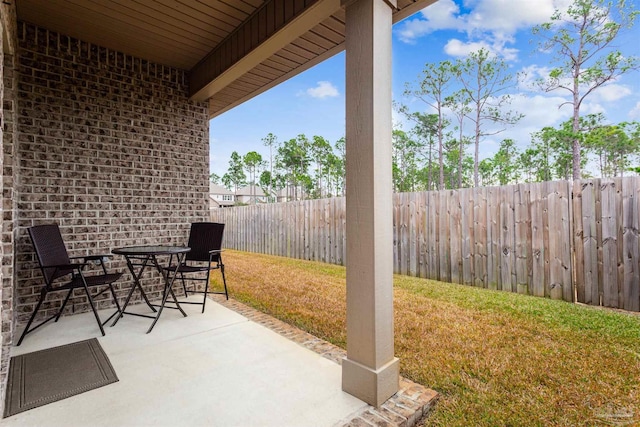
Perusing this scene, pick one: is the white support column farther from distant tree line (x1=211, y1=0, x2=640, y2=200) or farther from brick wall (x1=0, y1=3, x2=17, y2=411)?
distant tree line (x1=211, y1=0, x2=640, y2=200)

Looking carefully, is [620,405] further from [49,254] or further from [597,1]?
[597,1]

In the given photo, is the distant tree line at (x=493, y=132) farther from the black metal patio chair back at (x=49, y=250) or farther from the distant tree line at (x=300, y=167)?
the black metal patio chair back at (x=49, y=250)

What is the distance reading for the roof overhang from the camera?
252 cm

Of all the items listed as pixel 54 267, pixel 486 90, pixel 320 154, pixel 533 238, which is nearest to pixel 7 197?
pixel 54 267

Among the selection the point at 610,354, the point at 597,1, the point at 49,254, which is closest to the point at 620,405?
the point at 610,354

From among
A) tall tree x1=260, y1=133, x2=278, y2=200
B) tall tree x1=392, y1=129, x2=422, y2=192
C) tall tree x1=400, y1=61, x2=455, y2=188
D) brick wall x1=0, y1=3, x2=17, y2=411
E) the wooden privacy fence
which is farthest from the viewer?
tall tree x1=260, y1=133, x2=278, y2=200

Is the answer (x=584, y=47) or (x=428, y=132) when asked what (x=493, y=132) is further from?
(x=584, y=47)

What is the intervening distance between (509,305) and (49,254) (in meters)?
4.60

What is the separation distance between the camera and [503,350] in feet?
7.89

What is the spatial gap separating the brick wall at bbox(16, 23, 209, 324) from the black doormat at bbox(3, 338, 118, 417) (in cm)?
100

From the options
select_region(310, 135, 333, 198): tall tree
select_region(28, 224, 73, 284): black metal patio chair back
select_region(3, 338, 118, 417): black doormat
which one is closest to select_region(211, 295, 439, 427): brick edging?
select_region(3, 338, 118, 417): black doormat

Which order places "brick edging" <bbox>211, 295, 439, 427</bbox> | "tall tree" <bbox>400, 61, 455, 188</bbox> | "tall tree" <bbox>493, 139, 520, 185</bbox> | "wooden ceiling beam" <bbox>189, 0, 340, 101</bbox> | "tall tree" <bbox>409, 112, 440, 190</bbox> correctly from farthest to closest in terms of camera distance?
"tall tree" <bbox>493, 139, 520, 185</bbox> < "tall tree" <bbox>409, 112, 440, 190</bbox> < "tall tree" <bbox>400, 61, 455, 188</bbox> < "wooden ceiling beam" <bbox>189, 0, 340, 101</bbox> < "brick edging" <bbox>211, 295, 439, 427</bbox>

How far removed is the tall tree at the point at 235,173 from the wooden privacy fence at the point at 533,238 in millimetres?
22699

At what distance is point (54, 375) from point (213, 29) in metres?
3.11
